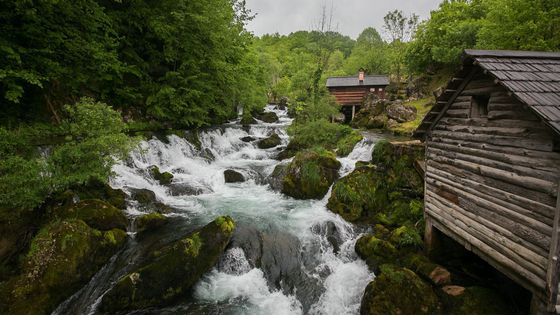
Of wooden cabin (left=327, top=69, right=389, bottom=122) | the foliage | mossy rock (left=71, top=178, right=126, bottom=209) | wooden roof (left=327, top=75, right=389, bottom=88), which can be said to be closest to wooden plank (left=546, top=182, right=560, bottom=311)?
the foliage

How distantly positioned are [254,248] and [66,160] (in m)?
6.64

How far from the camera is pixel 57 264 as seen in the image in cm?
702

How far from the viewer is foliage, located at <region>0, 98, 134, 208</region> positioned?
23.7ft

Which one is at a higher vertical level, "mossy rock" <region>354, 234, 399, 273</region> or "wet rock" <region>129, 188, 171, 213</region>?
"wet rock" <region>129, 188, 171, 213</region>

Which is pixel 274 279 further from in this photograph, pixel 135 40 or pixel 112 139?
pixel 135 40

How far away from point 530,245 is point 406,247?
388cm

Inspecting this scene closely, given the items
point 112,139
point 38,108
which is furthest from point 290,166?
point 38,108

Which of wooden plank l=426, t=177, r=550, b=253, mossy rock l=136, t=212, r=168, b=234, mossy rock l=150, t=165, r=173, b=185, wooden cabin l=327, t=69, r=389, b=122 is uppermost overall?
wooden cabin l=327, t=69, r=389, b=122

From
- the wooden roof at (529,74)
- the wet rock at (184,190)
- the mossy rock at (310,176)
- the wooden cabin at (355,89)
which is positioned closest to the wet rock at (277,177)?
the mossy rock at (310,176)

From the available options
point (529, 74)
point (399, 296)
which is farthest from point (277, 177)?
point (529, 74)

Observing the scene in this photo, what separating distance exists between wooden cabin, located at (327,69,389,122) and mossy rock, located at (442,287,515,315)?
87.6 ft

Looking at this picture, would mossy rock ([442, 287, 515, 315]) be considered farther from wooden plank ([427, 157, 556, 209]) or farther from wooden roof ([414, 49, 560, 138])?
wooden roof ([414, 49, 560, 138])

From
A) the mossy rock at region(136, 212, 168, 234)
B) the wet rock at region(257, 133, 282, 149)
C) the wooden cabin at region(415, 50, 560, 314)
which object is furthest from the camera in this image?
the wet rock at region(257, 133, 282, 149)

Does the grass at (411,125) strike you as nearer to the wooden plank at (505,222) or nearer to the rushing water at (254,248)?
the rushing water at (254,248)
